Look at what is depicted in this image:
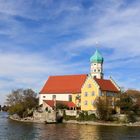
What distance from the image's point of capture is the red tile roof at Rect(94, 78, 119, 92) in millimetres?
94644

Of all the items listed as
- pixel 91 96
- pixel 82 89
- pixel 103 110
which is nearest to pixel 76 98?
pixel 82 89

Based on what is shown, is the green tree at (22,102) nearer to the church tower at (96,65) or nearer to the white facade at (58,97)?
the white facade at (58,97)

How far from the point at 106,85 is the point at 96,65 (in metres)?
12.2

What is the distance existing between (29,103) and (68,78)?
48.2ft

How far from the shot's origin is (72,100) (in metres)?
105

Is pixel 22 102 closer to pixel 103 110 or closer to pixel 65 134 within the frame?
pixel 103 110

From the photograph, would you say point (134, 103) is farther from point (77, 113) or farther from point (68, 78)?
point (68, 78)

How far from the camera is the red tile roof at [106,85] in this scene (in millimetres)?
94644

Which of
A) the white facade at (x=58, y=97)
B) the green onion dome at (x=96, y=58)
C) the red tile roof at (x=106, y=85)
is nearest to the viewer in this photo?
the red tile roof at (x=106, y=85)

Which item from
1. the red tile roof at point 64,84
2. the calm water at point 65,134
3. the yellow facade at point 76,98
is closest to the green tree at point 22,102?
the red tile roof at point 64,84

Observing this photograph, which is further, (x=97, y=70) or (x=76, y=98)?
(x=97, y=70)

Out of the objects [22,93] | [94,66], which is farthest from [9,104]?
[94,66]

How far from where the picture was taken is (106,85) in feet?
317

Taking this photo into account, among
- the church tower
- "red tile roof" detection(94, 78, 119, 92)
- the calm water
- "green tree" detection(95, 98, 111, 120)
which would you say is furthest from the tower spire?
the calm water
